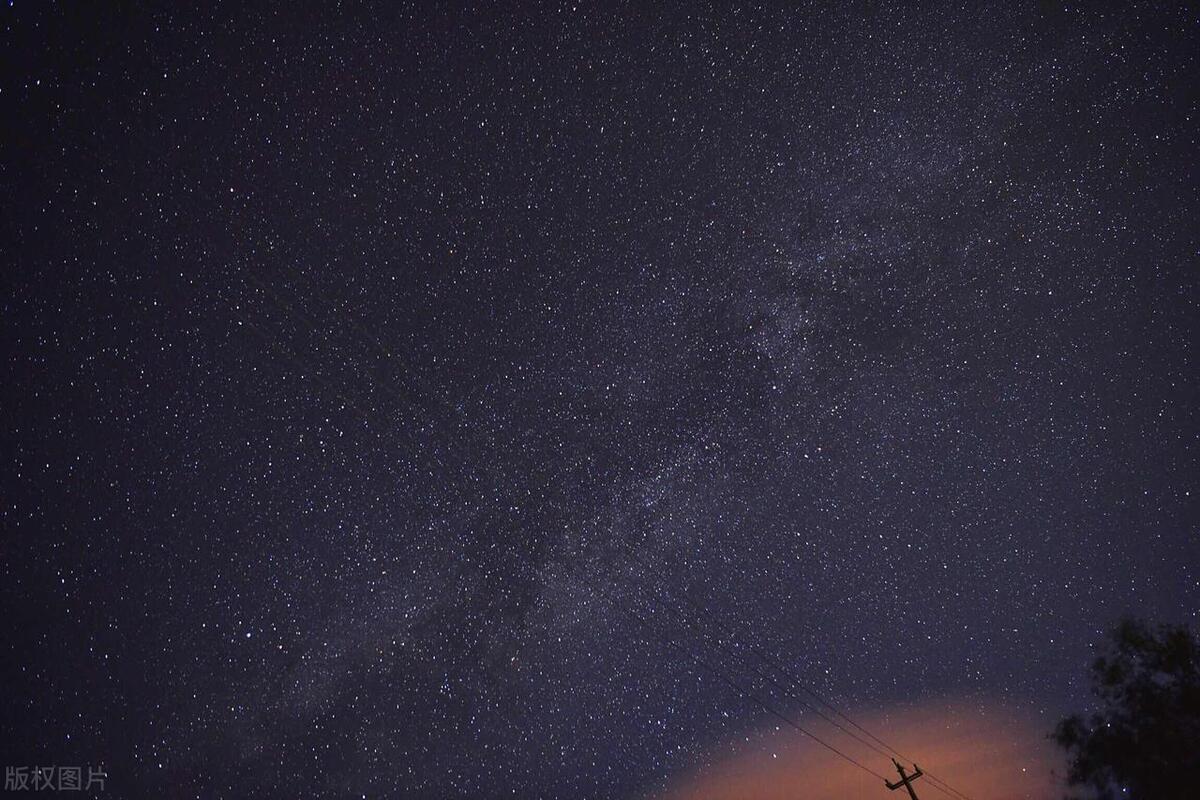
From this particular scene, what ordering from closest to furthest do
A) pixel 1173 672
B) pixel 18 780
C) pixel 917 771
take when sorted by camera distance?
pixel 1173 672 → pixel 18 780 → pixel 917 771

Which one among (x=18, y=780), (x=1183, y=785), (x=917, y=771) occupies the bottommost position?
(x=1183, y=785)

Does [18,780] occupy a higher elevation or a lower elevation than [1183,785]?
higher

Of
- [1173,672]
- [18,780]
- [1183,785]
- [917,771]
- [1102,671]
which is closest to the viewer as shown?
[1183,785]

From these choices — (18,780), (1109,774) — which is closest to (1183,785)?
(1109,774)

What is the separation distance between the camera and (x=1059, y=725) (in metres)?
11.4

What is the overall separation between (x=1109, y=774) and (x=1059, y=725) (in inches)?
36.0

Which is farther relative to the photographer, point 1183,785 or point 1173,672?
point 1173,672

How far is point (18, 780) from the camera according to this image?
12.6m

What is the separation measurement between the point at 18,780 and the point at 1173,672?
70.6 feet

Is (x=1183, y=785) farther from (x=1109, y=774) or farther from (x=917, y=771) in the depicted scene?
(x=917, y=771)

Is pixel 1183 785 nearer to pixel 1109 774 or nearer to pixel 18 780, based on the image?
pixel 1109 774

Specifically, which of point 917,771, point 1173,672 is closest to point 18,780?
point 917,771

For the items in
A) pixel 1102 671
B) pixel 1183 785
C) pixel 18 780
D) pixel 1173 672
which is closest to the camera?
pixel 1183 785

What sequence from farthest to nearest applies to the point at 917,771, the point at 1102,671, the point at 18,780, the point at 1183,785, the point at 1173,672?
the point at 917,771 → the point at 18,780 → the point at 1102,671 → the point at 1173,672 → the point at 1183,785
